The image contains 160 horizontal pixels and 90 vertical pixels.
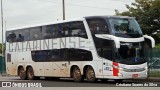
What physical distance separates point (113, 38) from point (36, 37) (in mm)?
8121

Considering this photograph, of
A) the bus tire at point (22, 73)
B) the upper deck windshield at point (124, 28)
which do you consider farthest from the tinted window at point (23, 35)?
the upper deck windshield at point (124, 28)

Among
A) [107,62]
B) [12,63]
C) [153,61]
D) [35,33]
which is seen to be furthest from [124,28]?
[12,63]

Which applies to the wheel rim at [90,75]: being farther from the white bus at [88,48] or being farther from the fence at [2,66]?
the fence at [2,66]

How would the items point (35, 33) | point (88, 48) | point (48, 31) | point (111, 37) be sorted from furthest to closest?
point (35, 33), point (48, 31), point (88, 48), point (111, 37)

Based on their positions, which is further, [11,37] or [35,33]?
[11,37]

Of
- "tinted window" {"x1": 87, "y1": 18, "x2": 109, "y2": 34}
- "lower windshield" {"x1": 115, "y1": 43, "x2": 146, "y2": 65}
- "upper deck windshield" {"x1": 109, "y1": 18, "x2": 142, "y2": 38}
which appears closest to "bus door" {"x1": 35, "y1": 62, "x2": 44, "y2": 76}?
"tinted window" {"x1": 87, "y1": 18, "x2": 109, "y2": 34}

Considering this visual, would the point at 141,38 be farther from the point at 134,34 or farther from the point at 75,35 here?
the point at 75,35

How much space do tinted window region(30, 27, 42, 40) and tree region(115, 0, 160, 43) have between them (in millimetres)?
15935

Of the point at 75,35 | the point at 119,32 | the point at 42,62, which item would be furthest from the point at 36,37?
the point at 119,32

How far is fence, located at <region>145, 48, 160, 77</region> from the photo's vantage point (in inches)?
1131

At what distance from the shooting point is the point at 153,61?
95.0 feet

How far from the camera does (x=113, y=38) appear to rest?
23.3m

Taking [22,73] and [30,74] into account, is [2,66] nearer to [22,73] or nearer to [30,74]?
[22,73]

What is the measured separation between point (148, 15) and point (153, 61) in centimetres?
1534
